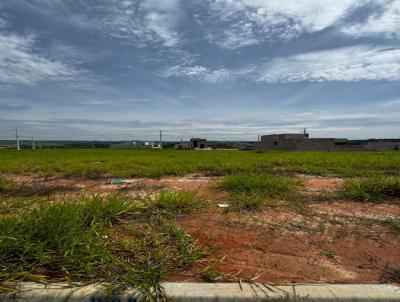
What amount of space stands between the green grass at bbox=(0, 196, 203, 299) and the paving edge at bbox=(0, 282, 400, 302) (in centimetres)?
9

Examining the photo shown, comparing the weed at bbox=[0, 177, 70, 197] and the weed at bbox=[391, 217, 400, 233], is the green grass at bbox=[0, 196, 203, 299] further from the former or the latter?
the weed at bbox=[0, 177, 70, 197]

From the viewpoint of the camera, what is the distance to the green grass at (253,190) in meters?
3.79

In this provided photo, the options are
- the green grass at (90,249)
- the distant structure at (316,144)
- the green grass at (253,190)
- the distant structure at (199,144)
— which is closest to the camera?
the green grass at (90,249)

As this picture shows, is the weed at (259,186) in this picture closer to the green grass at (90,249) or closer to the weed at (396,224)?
the weed at (396,224)

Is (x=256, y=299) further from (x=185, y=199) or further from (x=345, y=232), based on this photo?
(x=185, y=199)

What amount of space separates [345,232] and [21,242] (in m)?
2.93

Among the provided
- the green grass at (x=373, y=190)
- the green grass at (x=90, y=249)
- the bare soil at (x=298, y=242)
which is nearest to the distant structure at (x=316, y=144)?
the green grass at (x=373, y=190)

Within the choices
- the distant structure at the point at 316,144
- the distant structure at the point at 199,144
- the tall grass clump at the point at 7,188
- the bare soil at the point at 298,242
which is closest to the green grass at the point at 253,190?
the bare soil at the point at 298,242

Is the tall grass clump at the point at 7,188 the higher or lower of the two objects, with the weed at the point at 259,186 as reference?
lower

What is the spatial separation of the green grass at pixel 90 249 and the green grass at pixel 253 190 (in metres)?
1.33

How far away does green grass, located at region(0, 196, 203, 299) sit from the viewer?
192 centimetres

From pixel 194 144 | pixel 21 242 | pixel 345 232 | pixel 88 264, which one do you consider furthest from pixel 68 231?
pixel 194 144

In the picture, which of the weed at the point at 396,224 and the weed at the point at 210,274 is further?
the weed at the point at 396,224

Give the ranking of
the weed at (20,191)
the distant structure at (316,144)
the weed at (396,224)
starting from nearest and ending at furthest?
the weed at (396,224) < the weed at (20,191) < the distant structure at (316,144)
